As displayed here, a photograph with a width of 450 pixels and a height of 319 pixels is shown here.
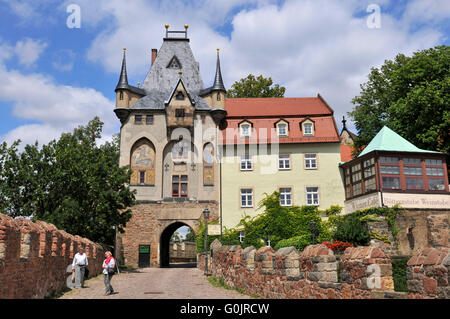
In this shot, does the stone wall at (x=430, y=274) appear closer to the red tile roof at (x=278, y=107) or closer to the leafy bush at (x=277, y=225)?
the leafy bush at (x=277, y=225)

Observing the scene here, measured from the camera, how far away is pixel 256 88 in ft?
143

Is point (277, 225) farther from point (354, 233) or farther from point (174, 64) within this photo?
point (174, 64)

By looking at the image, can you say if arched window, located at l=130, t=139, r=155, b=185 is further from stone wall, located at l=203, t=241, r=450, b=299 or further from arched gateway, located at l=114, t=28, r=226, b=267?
stone wall, located at l=203, t=241, r=450, b=299

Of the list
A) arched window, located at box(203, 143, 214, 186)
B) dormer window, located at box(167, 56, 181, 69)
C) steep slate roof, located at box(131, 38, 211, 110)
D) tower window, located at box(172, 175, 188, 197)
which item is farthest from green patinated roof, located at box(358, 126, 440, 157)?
dormer window, located at box(167, 56, 181, 69)

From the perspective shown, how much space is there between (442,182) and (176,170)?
740 inches

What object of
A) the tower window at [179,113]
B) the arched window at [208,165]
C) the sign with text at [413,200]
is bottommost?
the sign with text at [413,200]

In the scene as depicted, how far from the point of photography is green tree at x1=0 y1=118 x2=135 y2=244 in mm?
25438

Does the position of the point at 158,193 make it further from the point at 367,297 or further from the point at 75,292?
the point at 367,297

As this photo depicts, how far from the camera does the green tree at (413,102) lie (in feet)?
96.2

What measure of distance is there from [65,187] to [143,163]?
315 inches

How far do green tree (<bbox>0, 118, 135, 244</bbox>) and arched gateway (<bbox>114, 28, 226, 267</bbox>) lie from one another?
18.2 ft

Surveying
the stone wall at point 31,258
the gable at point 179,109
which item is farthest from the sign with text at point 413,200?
the stone wall at point 31,258

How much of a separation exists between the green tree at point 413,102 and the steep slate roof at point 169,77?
14.0 metres
